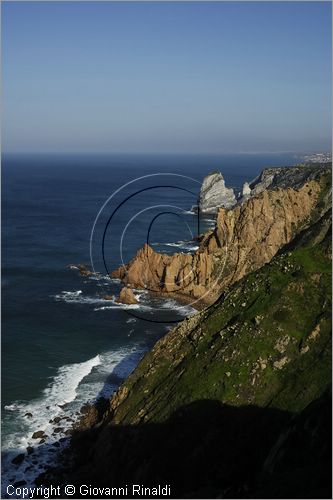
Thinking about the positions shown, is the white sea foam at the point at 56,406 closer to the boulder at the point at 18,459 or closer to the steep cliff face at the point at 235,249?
the boulder at the point at 18,459

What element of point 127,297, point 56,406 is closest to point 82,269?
point 127,297

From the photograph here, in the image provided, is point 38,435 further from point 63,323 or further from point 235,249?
point 235,249

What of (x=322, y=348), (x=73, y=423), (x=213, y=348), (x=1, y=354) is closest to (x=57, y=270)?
(x=1, y=354)

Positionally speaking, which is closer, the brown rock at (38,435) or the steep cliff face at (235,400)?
the steep cliff face at (235,400)

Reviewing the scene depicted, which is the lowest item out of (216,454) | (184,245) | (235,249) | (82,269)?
(216,454)

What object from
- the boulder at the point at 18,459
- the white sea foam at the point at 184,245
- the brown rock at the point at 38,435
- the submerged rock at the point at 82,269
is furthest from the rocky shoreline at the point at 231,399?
the white sea foam at the point at 184,245

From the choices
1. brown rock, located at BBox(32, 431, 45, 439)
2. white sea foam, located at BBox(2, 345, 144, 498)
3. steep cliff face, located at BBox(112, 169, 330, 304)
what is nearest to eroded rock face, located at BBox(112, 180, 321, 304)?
steep cliff face, located at BBox(112, 169, 330, 304)

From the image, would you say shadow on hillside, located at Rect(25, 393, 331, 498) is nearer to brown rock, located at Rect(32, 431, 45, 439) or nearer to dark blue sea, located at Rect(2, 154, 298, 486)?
brown rock, located at Rect(32, 431, 45, 439)
